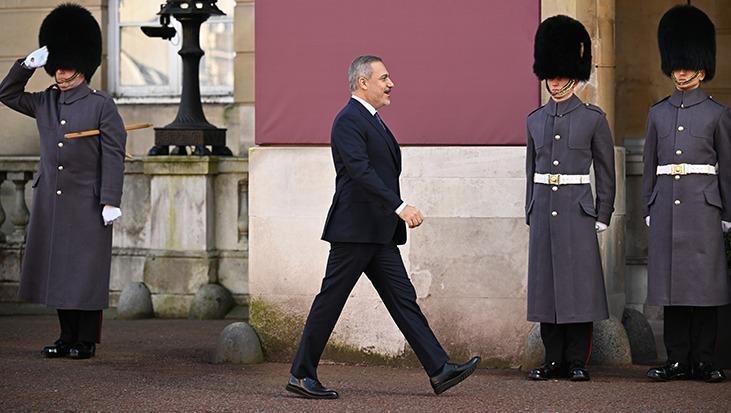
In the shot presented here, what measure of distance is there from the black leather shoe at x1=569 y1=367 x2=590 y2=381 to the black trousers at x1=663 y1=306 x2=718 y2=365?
1.45ft

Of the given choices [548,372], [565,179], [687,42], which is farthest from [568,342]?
[687,42]

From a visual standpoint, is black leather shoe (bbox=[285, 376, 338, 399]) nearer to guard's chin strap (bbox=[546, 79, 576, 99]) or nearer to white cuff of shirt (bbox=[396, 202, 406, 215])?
white cuff of shirt (bbox=[396, 202, 406, 215])

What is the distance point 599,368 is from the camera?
9852 millimetres

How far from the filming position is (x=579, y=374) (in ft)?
30.5

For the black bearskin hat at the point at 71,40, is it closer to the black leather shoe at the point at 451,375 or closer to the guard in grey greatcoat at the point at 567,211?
the guard in grey greatcoat at the point at 567,211

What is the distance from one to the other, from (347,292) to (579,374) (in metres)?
1.33

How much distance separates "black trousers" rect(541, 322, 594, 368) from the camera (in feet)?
30.8

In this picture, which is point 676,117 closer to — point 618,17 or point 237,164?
point 618,17

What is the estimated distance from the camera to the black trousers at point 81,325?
10281 mm

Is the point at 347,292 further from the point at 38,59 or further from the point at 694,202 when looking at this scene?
the point at 38,59

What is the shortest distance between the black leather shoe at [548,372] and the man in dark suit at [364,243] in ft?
2.60

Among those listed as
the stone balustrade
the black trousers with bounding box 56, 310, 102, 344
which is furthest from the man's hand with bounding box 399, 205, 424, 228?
the stone balustrade

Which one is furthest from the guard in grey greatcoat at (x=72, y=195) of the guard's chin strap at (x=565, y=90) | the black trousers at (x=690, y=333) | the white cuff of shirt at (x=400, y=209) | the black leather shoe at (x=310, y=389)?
the black trousers at (x=690, y=333)

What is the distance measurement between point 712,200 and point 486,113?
1.40 meters
